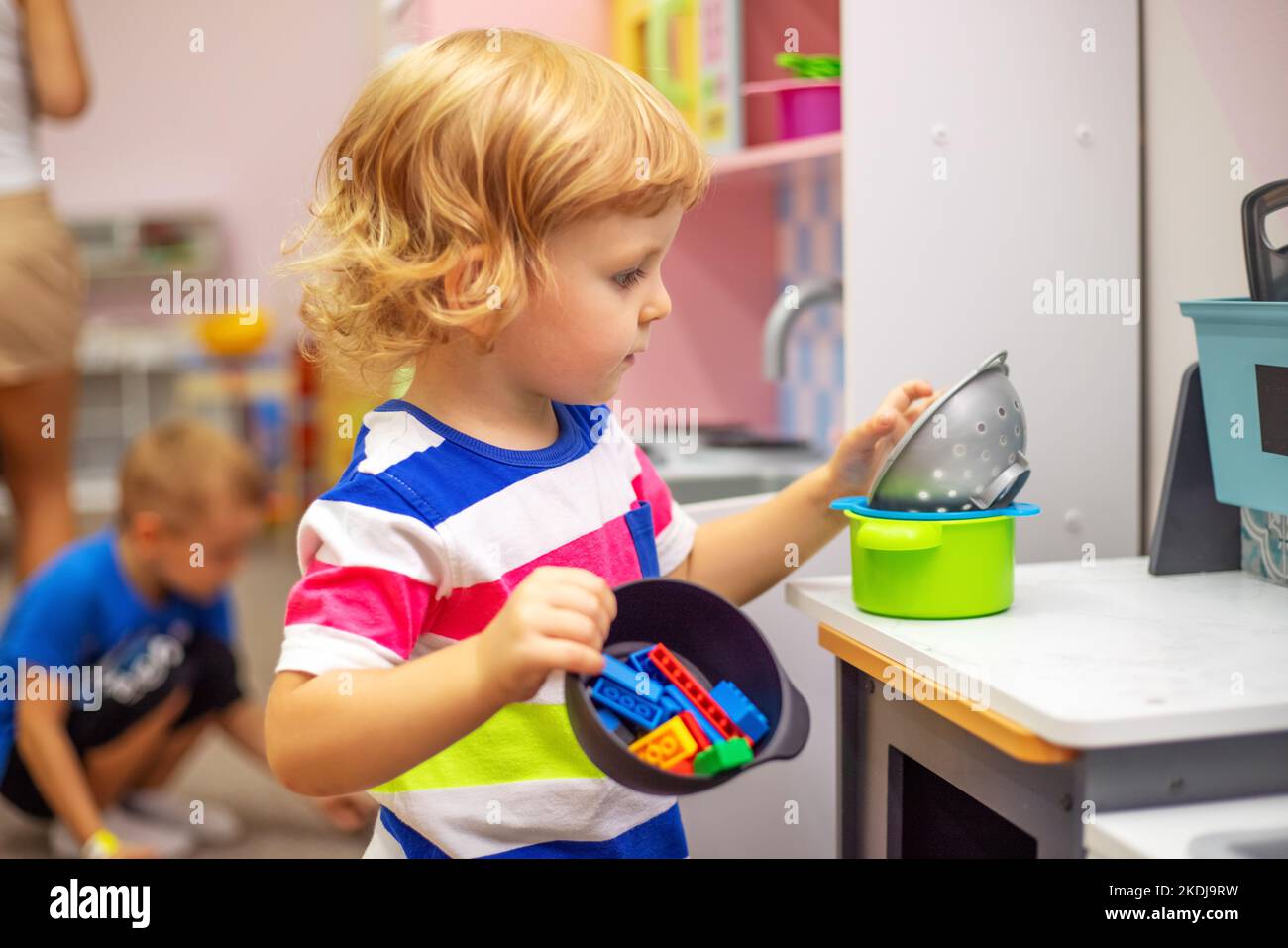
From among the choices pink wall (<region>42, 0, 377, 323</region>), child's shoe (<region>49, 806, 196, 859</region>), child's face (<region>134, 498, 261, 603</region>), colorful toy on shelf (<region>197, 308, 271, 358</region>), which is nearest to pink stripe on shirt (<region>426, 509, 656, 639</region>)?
child's face (<region>134, 498, 261, 603</region>)

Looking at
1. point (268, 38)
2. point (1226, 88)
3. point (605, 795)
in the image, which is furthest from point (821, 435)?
point (268, 38)

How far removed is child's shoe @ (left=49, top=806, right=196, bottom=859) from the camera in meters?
1.81

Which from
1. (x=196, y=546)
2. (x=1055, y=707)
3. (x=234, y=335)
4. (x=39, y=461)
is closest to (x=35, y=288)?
(x=39, y=461)

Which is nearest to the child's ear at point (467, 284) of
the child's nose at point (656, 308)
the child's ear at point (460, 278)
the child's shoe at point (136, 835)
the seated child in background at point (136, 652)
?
the child's ear at point (460, 278)

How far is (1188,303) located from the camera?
3.17 feet

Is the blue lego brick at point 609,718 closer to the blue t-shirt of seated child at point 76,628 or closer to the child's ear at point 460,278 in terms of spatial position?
the child's ear at point 460,278

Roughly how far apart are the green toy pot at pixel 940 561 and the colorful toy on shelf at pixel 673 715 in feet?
0.49

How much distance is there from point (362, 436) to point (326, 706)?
0.22m

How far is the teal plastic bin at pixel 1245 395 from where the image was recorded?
2.93 ft

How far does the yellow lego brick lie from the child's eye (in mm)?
308

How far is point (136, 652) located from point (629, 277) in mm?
1286

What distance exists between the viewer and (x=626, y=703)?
0.76 metres

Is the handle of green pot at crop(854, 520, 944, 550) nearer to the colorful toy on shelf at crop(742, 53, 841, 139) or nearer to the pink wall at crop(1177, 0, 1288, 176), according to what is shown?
the pink wall at crop(1177, 0, 1288, 176)

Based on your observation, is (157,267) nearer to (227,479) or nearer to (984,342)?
(227,479)
